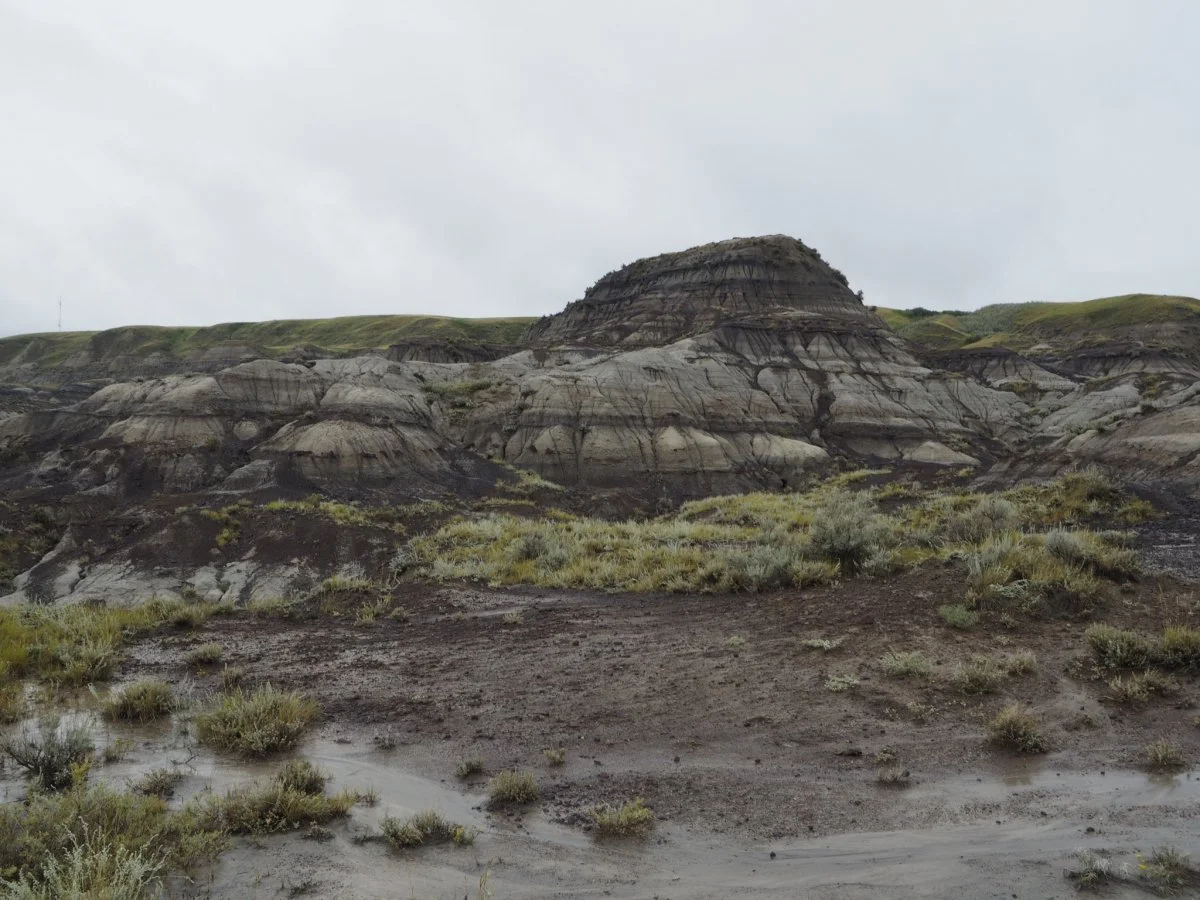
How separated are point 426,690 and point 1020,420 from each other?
60.3 meters

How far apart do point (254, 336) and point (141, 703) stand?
146 metres

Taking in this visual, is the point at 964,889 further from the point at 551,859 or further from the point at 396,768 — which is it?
the point at 396,768

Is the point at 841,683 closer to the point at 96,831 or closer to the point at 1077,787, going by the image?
the point at 1077,787

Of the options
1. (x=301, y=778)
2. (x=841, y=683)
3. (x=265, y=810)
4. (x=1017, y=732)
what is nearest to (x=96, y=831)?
(x=265, y=810)

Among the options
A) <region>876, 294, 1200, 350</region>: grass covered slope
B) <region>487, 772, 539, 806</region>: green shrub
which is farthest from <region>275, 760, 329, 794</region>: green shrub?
<region>876, 294, 1200, 350</region>: grass covered slope

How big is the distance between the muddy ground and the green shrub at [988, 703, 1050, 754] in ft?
0.49

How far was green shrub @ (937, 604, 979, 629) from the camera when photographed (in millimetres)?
8977

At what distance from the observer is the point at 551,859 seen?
195 inches

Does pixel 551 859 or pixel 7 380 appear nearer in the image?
pixel 551 859

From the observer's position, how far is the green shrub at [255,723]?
6727 mm

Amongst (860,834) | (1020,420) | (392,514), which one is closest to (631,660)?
(860,834)

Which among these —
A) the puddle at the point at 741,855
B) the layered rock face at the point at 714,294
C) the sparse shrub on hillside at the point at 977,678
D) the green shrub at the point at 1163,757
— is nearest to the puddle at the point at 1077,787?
the puddle at the point at 741,855

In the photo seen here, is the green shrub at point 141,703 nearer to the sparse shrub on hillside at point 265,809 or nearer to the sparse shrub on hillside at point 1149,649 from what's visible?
the sparse shrub on hillside at point 265,809

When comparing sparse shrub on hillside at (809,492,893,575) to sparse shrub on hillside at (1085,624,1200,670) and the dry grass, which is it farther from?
the dry grass
